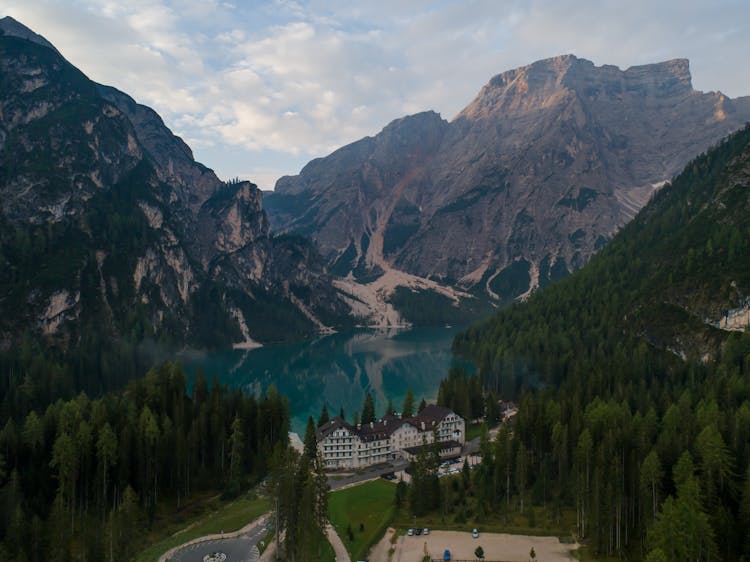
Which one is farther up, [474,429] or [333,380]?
[333,380]

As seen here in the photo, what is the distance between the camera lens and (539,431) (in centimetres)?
7644

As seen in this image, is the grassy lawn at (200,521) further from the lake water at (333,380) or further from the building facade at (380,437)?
the lake water at (333,380)

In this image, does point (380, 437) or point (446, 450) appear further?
point (446, 450)

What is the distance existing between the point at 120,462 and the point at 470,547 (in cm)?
3642

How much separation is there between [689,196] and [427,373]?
3341 inches

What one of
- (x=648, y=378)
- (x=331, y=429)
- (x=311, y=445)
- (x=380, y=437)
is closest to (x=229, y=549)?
(x=311, y=445)

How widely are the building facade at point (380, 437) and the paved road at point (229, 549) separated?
77.1 ft

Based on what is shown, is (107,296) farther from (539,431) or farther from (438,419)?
(539,431)

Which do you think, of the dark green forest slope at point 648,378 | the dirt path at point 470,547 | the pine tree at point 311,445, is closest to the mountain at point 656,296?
the dark green forest slope at point 648,378

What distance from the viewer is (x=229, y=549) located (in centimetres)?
5544

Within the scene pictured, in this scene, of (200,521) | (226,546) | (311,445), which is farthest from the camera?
(311,445)

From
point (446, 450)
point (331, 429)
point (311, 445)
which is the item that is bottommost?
point (446, 450)

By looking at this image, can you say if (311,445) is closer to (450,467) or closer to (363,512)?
(363,512)

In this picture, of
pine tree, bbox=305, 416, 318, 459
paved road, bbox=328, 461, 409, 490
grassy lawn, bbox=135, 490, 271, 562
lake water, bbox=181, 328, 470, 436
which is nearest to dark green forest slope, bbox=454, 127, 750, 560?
lake water, bbox=181, 328, 470, 436
